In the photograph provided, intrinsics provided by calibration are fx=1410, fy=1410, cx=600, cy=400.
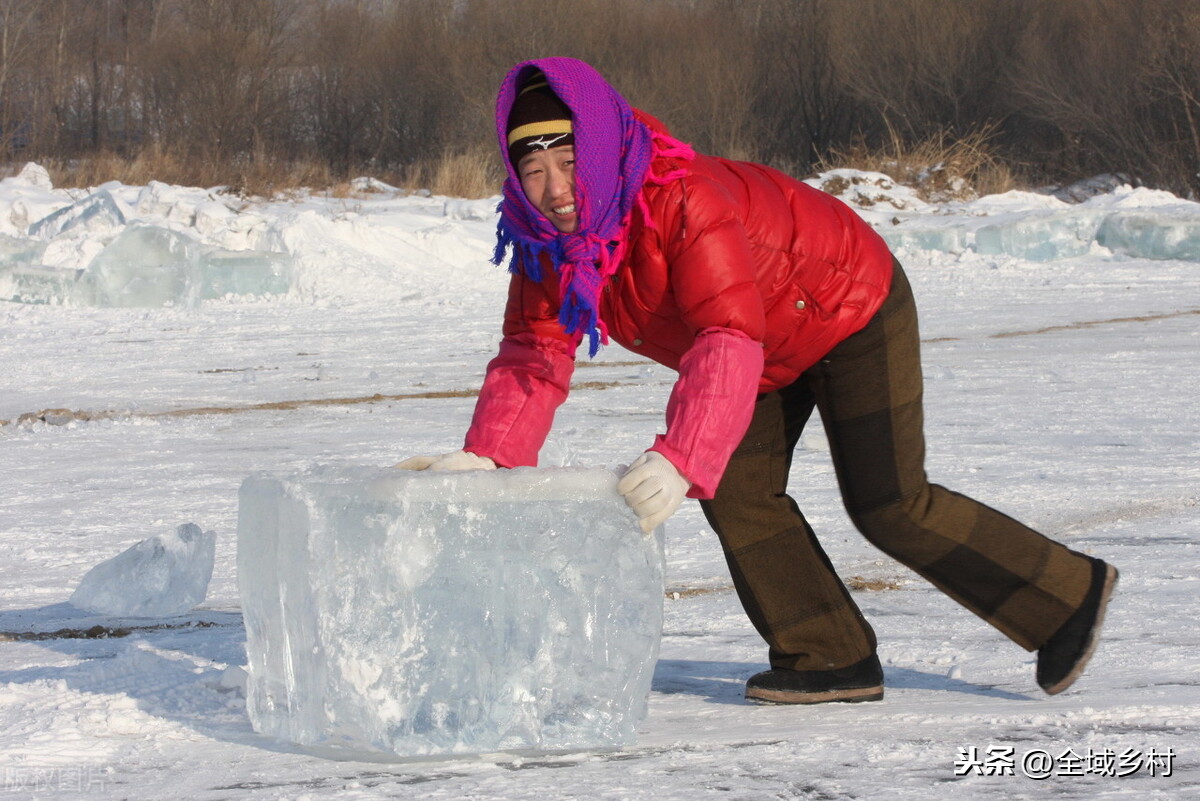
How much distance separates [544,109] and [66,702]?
1.26 metres

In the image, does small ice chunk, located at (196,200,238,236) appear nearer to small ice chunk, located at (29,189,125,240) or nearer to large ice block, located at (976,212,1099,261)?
small ice chunk, located at (29,189,125,240)

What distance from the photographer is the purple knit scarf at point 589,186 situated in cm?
209

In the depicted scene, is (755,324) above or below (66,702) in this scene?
above

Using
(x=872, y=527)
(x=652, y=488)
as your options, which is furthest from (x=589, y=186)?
(x=872, y=527)

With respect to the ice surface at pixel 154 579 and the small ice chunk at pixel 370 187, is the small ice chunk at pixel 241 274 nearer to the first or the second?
the small ice chunk at pixel 370 187

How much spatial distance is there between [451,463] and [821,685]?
780 mm

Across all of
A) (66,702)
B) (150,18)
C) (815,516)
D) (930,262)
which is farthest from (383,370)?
(150,18)

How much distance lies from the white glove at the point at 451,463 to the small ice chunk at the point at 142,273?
414 inches

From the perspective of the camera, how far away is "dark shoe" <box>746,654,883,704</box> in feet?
8.14

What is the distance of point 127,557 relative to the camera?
3.23 metres

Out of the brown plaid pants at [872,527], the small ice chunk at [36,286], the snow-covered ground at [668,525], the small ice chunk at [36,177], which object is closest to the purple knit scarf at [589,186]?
the brown plaid pants at [872,527]

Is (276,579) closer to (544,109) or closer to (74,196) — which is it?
(544,109)

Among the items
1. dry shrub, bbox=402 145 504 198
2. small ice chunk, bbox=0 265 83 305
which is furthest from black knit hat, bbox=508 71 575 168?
dry shrub, bbox=402 145 504 198

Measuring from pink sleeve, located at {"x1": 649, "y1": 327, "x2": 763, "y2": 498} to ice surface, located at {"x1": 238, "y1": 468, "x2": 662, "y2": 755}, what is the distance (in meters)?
0.11
